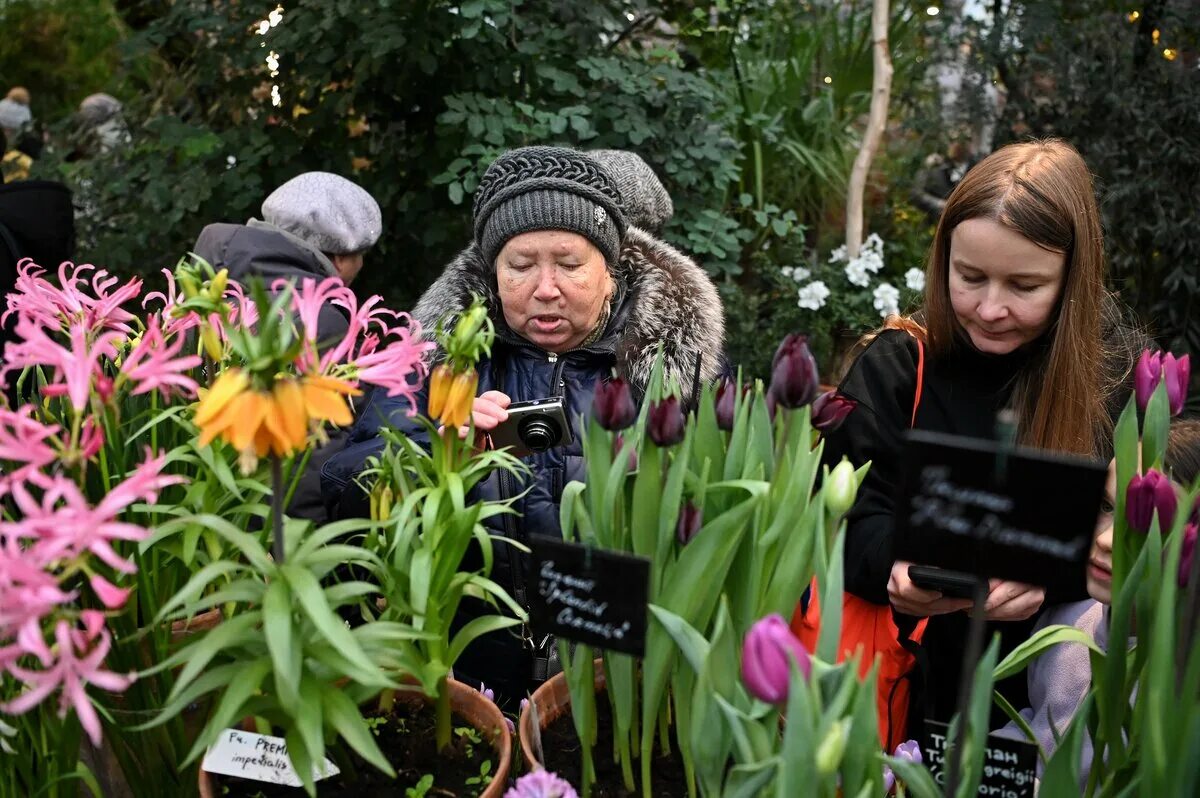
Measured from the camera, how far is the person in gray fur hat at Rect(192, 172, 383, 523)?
1.92 meters

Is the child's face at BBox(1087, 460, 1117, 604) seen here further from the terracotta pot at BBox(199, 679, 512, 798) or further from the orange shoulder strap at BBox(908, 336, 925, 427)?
the terracotta pot at BBox(199, 679, 512, 798)

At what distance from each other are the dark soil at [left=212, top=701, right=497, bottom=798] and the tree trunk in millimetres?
2999

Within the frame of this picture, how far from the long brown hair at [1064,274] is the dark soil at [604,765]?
0.61 meters

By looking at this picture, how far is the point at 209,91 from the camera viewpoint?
3.47 metres

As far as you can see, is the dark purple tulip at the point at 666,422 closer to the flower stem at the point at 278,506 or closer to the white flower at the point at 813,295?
the flower stem at the point at 278,506

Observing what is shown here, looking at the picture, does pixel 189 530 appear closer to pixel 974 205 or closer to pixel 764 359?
pixel 974 205

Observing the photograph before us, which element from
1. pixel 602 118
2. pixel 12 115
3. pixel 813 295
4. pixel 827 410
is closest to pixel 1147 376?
pixel 827 410

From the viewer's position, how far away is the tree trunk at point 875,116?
355cm

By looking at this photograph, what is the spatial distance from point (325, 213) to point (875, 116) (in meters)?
2.03

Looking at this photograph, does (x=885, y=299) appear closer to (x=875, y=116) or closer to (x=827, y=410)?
(x=875, y=116)

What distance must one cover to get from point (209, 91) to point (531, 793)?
3.12 metres

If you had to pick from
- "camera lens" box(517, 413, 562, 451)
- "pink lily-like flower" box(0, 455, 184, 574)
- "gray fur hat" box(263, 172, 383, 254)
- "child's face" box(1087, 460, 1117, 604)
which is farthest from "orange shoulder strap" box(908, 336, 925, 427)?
"gray fur hat" box(263, 172, 383, 254)

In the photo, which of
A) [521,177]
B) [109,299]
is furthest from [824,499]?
[521,177]

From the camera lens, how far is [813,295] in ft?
12.2
